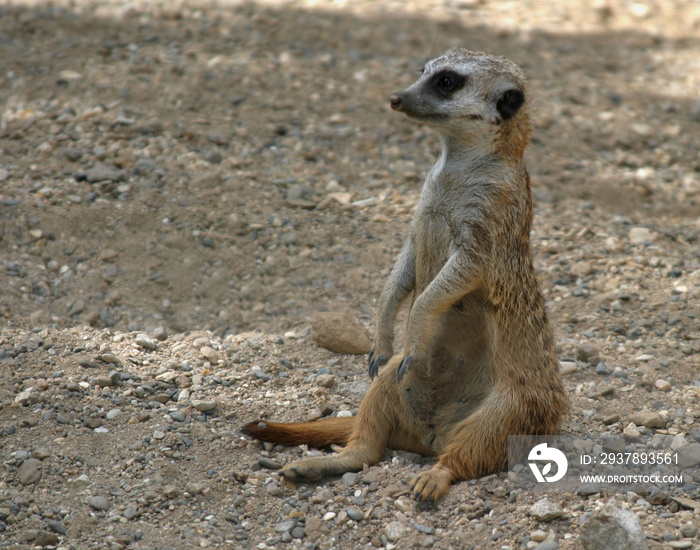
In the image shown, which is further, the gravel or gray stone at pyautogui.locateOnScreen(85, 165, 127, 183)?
gray stone at pyautogui.locateOnScreen(85, 165, 127, 183)

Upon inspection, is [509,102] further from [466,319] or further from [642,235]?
[642,235]

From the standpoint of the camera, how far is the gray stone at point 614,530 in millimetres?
2355

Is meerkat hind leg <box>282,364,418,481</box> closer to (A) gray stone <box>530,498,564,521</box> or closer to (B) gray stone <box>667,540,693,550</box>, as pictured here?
(A) gray stone <box>530,498,564,521</box>

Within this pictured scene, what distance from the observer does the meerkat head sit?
2963mm

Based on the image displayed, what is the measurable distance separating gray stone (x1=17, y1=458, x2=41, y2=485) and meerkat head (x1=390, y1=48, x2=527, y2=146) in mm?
1904

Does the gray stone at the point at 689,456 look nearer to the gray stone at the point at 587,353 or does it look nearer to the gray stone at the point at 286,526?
the gray stone at the point at 587,353

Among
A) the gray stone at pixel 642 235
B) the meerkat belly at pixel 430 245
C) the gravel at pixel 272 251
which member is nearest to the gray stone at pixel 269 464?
the gravel at pixel 272 251

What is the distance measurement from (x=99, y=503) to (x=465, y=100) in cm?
201

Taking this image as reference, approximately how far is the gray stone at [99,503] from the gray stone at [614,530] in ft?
5.41

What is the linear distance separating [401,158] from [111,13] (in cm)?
323

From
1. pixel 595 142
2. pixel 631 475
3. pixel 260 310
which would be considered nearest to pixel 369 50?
pixel 595 142

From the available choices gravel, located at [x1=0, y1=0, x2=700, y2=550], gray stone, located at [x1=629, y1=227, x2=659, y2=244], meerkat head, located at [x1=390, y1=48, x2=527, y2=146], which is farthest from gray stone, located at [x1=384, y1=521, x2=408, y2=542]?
gray stone, located at [x1=629, y1=227, x2=659, y2=244]

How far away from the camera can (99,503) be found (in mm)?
2771

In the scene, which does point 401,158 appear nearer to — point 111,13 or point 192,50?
point 192,50
